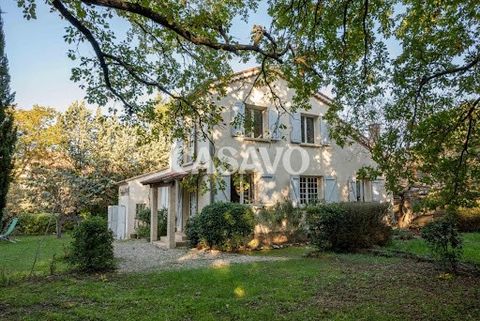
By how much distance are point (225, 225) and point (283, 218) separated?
2824 mm

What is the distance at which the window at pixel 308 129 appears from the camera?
677 inches

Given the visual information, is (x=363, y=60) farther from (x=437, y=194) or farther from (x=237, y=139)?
(x=237, y=139)

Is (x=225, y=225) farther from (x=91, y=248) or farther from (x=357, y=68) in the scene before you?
(x=357, y=68)

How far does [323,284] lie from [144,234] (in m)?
12.9

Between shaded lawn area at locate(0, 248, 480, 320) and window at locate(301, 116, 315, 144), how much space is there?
8985mm

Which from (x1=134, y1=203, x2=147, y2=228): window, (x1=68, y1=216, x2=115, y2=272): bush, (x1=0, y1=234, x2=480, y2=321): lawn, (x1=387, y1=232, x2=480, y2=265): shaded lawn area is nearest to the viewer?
(x1=0, y1=234, x2=480, y2=321): lawn

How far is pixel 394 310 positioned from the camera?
5.45m

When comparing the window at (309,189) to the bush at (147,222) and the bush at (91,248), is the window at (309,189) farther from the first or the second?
the bush at (91,248)

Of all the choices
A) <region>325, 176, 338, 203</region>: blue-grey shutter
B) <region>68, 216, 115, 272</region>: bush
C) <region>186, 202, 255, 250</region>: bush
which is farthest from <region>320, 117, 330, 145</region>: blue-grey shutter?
<region>68, 216, 115, 272</region>: bush

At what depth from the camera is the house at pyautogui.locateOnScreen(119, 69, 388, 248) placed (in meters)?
14.7

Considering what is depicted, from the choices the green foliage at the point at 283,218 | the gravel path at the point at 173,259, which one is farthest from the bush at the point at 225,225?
the green foliage at the point at 283,218

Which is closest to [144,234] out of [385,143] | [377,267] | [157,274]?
[157,274]

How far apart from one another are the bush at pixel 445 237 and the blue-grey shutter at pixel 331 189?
8509mm

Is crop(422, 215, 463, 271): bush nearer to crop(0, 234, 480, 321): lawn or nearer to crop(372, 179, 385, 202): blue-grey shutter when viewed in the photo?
crop(0, 234, 480, 321): lawn
